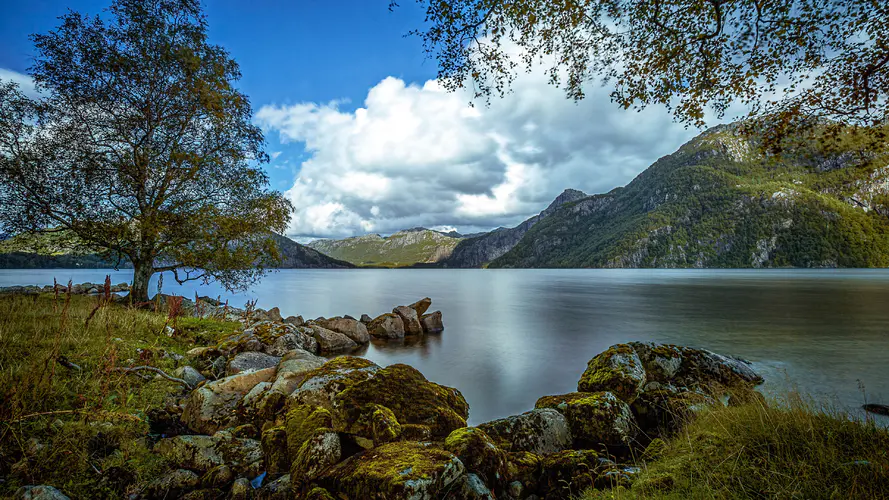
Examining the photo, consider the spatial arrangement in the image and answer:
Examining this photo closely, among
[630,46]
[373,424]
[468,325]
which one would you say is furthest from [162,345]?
[468,325]

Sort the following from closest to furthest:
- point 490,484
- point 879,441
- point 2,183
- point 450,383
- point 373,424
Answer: point 879,441
point 490,484
point 373,424
point 2,183
point 450,383

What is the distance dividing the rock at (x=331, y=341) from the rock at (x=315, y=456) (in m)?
12.3

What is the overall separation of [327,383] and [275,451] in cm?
127

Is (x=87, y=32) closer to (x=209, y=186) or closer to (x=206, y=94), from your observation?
(x=206, y=94)

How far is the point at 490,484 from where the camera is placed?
4543mm

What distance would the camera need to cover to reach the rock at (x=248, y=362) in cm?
823

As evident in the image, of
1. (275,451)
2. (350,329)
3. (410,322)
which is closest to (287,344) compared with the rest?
(350,329)

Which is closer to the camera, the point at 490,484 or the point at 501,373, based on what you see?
the point at 490,484

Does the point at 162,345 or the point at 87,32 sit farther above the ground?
the point at 87,32

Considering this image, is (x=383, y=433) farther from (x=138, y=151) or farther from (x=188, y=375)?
(x=138, y=151)

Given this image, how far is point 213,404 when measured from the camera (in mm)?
6270

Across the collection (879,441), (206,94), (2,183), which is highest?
(206,94)

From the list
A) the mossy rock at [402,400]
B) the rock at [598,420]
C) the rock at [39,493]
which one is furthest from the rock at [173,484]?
the rock at [598,420]

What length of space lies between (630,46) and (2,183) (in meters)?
21.0
